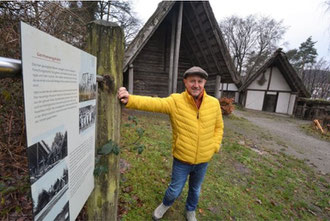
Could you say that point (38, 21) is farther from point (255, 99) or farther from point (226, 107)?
point (255, 99)

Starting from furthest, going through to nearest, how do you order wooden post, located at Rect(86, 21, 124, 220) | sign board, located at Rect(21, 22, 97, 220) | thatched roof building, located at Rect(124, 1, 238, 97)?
thatched roof building, located at Rect(124, 1, 238, 97), wooden post, located at Rect(86, 21, 124, 220), sign board, located at Rect(21, 22, 97, 220)

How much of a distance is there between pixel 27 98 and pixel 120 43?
82 centimetres

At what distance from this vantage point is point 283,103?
587 inches

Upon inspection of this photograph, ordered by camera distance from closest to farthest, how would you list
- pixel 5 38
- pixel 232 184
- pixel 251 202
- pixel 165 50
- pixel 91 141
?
pixel 91 141, pixel 5 38, pixel 251 202, pixel 232 184, pixel 165 50

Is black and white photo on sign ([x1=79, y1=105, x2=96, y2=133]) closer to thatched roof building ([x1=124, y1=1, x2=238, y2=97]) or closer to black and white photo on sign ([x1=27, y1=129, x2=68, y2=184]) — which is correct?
black and white photo on sign ([x1=27, y1=129, x2=68, y2=184])

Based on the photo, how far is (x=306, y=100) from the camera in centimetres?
1408

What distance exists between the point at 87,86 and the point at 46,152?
1.47ft

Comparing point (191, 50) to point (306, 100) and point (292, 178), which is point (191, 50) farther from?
point (306, 100)

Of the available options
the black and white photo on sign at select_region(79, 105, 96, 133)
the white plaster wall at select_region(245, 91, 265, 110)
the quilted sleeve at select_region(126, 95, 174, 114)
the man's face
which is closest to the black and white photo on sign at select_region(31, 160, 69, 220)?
the black and white photo on sign at select_region(79, 105, 96, 133)

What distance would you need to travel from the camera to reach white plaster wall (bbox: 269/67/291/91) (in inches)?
582

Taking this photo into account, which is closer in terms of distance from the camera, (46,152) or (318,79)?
(46,152)

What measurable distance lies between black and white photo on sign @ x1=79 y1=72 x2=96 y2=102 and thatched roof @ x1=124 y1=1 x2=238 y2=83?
4379 mm

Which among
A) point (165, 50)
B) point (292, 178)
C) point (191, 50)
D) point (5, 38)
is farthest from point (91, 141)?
point (191, 50)

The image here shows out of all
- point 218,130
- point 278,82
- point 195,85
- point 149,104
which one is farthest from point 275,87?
point 149,104
